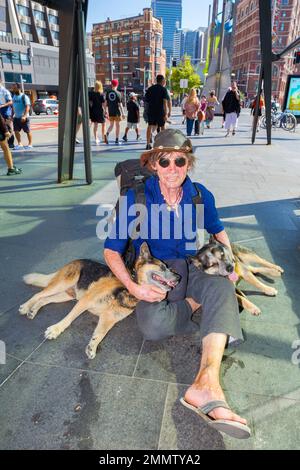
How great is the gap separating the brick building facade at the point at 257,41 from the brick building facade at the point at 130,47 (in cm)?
2933

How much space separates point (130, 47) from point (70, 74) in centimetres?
11499

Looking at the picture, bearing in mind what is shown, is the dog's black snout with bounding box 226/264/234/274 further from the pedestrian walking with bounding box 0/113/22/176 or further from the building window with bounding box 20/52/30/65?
the building window with bounding box 20/52/30/65

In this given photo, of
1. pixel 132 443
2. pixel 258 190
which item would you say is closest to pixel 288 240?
pixel 258 190

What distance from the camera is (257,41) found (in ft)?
327

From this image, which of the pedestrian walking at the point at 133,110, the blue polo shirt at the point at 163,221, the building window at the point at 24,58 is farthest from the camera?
the building window at the point at 24,58

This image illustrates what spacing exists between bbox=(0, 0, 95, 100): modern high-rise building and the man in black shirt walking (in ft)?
166

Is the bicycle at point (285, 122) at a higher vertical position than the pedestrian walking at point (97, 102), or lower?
lower

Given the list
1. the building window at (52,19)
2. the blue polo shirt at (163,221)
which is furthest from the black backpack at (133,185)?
the building window at (52,19)

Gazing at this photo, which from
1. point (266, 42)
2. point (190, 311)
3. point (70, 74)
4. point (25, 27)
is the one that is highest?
point (25, 27)

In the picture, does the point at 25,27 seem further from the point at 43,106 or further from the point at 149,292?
the point at 149,292

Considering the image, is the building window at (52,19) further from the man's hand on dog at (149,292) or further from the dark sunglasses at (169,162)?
the man's hand on dog at (149,292)

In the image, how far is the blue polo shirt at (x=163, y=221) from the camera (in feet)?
8.70

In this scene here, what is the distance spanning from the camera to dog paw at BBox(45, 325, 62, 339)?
2.81 m

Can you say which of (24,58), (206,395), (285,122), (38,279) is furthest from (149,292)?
(24,58)
